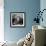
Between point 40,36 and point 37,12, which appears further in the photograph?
point 37,12

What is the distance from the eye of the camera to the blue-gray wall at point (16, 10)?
561cm

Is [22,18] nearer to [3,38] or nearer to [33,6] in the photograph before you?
[33,6]

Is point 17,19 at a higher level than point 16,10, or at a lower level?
lower

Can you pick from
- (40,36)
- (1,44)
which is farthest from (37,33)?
(1,44)

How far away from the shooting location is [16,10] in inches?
222

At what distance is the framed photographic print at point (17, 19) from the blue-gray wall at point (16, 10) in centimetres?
12

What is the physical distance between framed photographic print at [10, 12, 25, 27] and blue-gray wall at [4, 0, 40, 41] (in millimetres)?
122

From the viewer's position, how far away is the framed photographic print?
5.63 m

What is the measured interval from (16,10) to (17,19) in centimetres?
37

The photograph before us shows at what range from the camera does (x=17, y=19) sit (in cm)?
565

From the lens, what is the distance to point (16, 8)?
5.64 m

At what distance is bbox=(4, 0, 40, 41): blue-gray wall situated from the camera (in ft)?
18.4

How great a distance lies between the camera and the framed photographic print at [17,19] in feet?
18.5

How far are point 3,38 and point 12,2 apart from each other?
1499 millimetres
